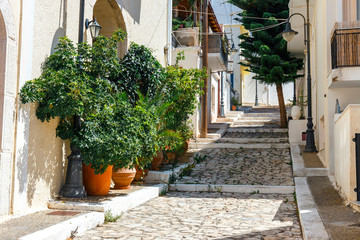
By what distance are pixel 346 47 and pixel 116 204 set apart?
669 cm

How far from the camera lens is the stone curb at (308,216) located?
4855 millimetres

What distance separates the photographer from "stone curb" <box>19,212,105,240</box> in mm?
4656

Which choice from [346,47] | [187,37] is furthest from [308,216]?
[187,37]

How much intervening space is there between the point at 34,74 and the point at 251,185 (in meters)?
5.78

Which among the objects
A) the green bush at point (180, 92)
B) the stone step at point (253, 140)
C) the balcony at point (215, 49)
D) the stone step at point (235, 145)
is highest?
the balcony at point (215, 49)

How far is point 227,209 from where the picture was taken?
7527 mm

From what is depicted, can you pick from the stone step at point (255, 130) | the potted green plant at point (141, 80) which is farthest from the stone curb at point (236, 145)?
the potted green plant at point (141, 80)

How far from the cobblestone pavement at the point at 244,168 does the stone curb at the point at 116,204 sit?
2266mm

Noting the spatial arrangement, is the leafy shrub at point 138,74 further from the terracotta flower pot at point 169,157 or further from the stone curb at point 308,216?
the stone curb at point 308,216

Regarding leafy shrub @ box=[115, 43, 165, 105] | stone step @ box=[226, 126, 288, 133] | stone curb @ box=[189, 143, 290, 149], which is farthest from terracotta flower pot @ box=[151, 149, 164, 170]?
stone step @ box=[226, 126, 288, 133]

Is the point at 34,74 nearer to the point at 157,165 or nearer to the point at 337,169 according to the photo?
the point at 157,165

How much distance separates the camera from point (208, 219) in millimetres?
6648

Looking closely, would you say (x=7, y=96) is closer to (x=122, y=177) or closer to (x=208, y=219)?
(x=122, y=177)

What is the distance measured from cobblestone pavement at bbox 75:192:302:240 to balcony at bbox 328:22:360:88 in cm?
320
